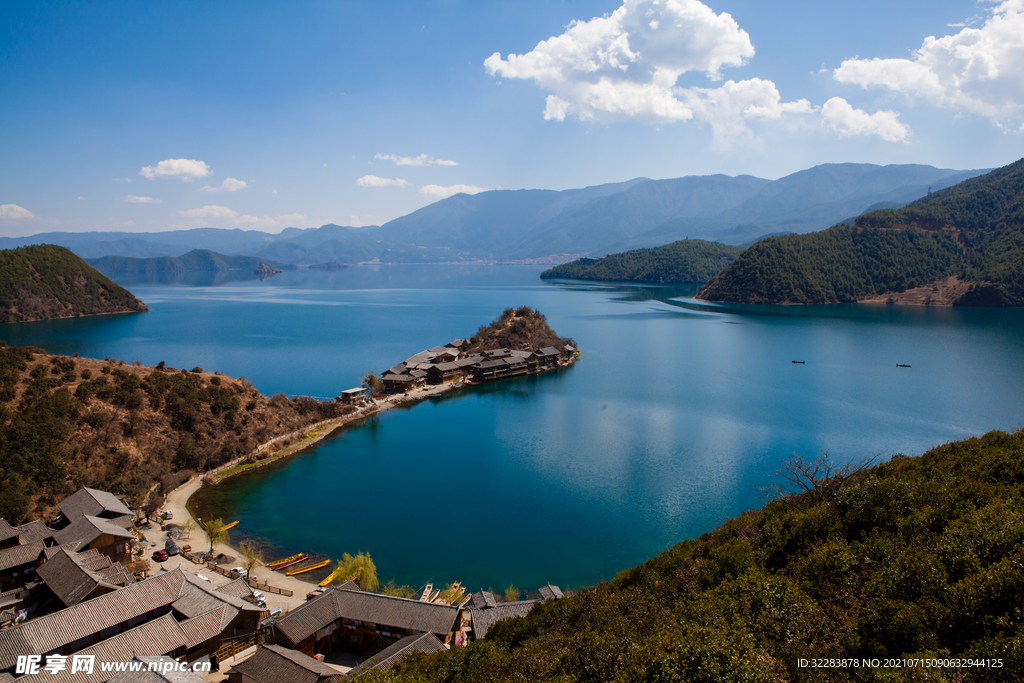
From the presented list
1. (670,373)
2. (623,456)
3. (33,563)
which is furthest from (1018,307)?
(33,563)

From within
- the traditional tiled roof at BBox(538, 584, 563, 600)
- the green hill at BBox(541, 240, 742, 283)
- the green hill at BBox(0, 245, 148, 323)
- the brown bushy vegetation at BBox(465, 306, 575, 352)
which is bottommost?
the traditional tiled roof at BBox(538, 584, 563, 600)

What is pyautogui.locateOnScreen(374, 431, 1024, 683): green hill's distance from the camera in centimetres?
607

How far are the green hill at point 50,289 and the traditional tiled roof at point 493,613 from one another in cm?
8487

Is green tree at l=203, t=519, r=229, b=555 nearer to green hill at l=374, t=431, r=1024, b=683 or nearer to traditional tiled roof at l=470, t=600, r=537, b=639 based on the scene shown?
traditional tiled roof at l=470, t=600, r=537, b=639

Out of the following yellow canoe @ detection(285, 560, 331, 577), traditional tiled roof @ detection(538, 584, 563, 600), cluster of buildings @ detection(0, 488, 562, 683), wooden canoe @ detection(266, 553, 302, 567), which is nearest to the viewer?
cluster of buildings @ detection(0, 488, 562, 683)

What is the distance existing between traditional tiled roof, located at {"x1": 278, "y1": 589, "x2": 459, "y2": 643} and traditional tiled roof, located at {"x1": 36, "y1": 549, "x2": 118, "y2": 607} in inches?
193

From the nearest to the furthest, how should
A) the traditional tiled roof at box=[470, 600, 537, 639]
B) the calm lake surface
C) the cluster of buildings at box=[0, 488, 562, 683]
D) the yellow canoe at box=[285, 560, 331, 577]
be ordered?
the cluster of buildings at box=[0, 488, 562, 683], the traditional tiled roof at box=[470, 600, 537, 639], the yellow canoe at box=[285, 560, 331, 577], the calm lake surface

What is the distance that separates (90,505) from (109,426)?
6.77 meters

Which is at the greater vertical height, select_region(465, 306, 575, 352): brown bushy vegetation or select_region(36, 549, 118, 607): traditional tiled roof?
select_region(465, 306, 575, 352): brown bushy vegetation

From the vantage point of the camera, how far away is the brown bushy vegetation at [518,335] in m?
50.1

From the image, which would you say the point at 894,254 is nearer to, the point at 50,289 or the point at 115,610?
the point at 115,610

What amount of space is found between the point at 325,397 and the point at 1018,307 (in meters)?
94.2

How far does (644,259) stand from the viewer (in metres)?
159

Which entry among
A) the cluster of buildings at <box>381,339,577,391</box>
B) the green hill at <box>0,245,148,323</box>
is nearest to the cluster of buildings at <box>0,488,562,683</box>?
the cluster of buildings at <box>381,339,577,391</box>
